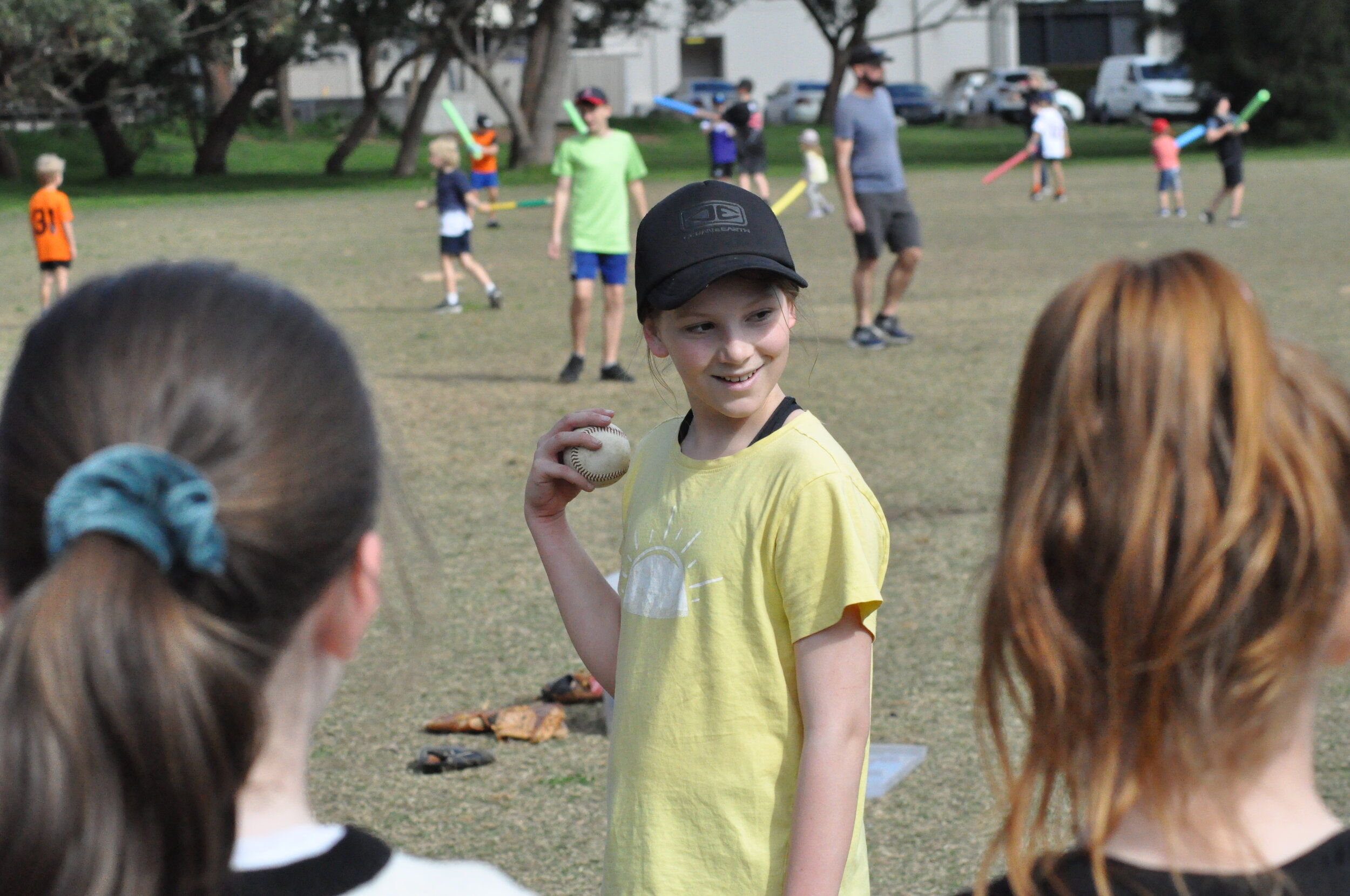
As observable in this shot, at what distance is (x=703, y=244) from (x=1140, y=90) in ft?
173

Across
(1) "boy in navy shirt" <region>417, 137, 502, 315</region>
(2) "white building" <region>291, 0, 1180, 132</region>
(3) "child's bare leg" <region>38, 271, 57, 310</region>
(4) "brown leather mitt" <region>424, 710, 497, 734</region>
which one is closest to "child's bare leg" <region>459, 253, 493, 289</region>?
(1) "boy in navy shirt" <region>417, 137, 502, 315</region>

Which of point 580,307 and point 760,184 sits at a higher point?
point 760,184

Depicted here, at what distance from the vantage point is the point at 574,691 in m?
4.70

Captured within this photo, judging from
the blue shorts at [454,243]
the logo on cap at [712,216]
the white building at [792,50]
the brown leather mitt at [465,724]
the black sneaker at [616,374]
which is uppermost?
the white building at [792,50]

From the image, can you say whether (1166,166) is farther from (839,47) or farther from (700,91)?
(700,91)

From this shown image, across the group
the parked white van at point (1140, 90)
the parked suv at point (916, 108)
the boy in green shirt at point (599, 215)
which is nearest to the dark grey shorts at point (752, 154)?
the boy in green shirt at point (599, 215)

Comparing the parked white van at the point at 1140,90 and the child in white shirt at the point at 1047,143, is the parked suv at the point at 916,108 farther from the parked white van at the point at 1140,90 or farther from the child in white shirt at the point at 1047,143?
the child in white shirt at the point at 1047,143

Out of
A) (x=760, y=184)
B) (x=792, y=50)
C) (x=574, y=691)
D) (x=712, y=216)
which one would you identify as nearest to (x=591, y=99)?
(x=574, y=691)

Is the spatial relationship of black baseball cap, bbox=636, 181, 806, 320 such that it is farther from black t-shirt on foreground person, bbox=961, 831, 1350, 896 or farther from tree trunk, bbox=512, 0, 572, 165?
tree trunk, bbox=512, 0, 572, 165

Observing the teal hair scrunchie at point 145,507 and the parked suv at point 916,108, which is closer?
the teal hair scrunchie at point 145,507

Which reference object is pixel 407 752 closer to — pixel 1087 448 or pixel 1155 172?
pixel 1087 448

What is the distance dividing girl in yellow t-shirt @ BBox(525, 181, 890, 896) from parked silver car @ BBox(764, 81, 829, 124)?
57325 millimetres

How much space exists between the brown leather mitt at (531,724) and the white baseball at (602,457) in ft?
7.21

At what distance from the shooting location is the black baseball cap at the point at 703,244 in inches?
89.7
